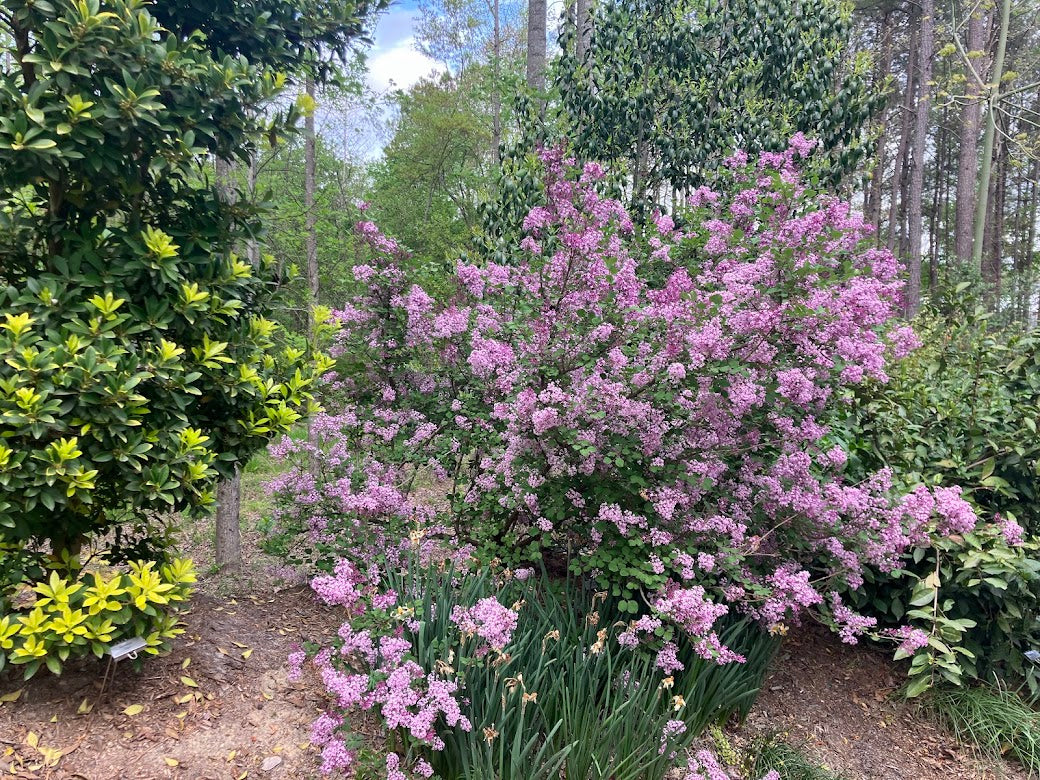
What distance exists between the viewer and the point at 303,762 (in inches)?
89.4

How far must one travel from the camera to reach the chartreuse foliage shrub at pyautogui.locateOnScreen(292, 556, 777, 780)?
6.70 feet

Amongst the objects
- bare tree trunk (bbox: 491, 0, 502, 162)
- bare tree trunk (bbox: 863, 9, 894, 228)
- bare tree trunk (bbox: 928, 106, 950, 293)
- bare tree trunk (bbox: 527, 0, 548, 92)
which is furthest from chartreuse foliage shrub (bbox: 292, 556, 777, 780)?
bare tree trunk (bbox: 928, 106, 950, 293)

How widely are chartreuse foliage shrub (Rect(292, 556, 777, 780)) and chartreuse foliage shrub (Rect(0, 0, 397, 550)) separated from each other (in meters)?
0.83

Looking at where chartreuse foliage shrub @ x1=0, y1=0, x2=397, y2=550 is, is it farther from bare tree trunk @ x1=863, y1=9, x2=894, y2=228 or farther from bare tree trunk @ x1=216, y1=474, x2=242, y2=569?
bare tree trunk @ x1=863, y1=9, x2=894, y2=228

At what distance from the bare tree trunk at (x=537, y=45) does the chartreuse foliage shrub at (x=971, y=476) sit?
3843 millimetres

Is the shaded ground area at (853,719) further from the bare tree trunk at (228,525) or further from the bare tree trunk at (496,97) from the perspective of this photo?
the bare tree trunk at (496,97)

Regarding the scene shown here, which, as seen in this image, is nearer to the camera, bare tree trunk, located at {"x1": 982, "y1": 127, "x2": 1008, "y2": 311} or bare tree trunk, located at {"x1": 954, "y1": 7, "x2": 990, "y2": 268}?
bare tree trunk, located at {"x1": 954, "y1": 7, "x2": 990, "y2": 268}

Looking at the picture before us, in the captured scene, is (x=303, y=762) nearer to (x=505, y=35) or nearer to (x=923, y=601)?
Result: (x=923, y=601)

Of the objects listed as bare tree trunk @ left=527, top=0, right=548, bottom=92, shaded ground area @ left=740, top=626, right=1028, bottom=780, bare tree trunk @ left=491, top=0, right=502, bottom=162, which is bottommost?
shaded ground area @ left=740, top=626, right=1028, bottom=780

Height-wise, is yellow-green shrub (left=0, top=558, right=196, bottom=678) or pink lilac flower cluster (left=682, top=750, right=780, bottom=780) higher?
yellow-green shrub (left=0, top=558, right=196, bottom=678)

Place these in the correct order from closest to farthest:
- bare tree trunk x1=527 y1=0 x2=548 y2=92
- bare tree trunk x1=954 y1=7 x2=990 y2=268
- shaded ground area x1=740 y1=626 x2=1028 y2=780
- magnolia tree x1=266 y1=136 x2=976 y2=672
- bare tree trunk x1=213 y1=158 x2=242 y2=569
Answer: magnolia tree x1=266 y1=136 x2=976 y2=672 < shaded ground area x1=740 y1=626 x2=1028 y2=780 < bare tree trunk x1=527 y1=0 x2=548 y2=92 < bare tree trunk x1=213 y1=158 x2=242 y2=569 < bare tree trunk x1=954 y1=7 x2=990 y2=268

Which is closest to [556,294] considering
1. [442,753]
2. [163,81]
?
[163,81]

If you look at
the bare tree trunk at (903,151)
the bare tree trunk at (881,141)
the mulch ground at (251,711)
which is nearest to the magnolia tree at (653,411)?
the mulch ground at (251,711)

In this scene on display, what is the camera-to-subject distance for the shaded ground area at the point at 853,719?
2959 millimetres
